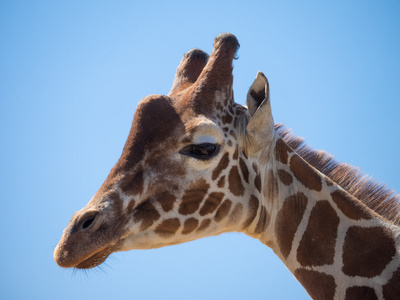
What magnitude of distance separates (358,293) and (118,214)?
104 inches

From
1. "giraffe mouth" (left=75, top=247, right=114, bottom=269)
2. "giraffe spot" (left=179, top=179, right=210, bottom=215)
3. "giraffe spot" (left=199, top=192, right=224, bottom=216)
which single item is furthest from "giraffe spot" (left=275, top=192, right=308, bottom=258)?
"giraffe mouth" (left=75, top=247, right=114, bottom=269)

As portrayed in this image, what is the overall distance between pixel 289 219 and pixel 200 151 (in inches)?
52.4

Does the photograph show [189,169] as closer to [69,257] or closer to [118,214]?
[118,214]

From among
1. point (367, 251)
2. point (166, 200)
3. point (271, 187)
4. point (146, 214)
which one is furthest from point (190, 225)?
point (367, 251)

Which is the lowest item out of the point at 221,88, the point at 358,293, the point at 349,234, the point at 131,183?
the point at 358,293

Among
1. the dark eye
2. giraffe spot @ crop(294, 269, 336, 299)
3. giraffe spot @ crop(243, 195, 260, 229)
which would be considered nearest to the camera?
giraffe spot @ crop(294, 269, 336, 299)

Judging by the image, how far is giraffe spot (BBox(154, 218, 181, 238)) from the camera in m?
4.93

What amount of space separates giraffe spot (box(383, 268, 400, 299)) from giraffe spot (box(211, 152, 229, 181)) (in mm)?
2137

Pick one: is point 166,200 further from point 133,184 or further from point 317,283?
point 317,283

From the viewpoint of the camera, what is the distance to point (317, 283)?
474 cm

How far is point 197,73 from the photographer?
6.63 meters

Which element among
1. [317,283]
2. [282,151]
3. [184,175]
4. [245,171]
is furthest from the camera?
[282,151]

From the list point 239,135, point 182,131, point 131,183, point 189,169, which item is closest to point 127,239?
point 131,183

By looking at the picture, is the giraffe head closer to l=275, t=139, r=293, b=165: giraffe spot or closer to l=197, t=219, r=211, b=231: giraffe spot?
l=197, t=219, r=211, b=231: giraffe spot
